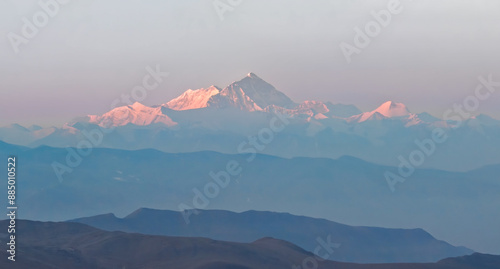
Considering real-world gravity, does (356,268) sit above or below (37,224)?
below

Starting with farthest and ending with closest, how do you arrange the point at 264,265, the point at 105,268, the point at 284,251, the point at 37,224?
1. the point at 37,224
2. the point at 284,251
3. the point at 264,265
4. the point at 105,268

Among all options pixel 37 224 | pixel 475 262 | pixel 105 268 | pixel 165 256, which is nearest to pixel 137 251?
pixel 165 256

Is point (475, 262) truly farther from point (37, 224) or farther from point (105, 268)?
point (37, 224)

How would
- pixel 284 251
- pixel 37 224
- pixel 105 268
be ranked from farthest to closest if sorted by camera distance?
pixel 37 224 → pixel 284 251 → pixel 105 268

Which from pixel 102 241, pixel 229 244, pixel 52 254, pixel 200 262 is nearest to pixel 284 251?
pixel 229 244

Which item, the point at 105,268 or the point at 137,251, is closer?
the point at 105,268

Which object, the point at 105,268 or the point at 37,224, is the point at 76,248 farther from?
the point at 37,224

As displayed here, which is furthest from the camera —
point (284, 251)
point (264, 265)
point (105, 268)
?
point (284, 251)
